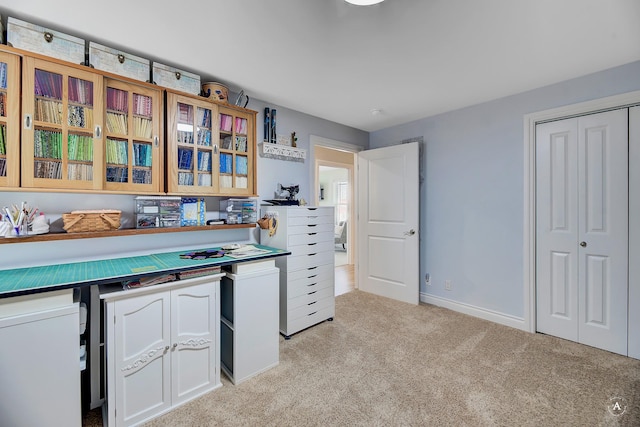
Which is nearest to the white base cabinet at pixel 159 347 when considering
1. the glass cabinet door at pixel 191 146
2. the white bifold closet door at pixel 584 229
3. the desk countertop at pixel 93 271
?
the desk countertop at pixel 93 271

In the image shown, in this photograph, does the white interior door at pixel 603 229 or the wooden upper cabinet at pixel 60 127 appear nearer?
the wooden upper cabinet at pixel 60 127

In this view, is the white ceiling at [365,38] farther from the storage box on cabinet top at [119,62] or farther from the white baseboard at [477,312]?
the white baseboard at [477,312]

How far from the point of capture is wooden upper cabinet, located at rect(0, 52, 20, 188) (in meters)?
1.52

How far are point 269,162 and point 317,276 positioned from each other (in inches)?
50.9

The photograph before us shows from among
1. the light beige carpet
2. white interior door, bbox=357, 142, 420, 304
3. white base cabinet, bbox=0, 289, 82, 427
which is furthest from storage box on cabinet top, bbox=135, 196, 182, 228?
white interior door, bbox=357, 142, 420, 304

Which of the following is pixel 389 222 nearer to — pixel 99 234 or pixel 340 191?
pixel 99 234

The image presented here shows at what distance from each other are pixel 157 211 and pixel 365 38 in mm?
1899

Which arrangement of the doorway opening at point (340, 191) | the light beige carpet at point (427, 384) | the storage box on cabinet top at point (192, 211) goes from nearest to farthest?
the light beige carpet at point (427, 384) → the storage box on cabinet top at point (192, 211) → the doorway opening at point (340, 191)

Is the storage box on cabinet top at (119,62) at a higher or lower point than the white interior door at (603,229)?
higher

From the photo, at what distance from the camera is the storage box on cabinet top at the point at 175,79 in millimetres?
2037

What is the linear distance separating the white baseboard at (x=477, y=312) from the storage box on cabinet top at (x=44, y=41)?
3.88m

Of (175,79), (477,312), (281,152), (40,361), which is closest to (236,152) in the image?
(281,152)

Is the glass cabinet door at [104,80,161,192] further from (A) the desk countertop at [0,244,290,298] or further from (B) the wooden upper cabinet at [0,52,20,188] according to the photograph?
(A) the desk countertop at [0,244,290,298]

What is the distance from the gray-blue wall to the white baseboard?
0.04 m
